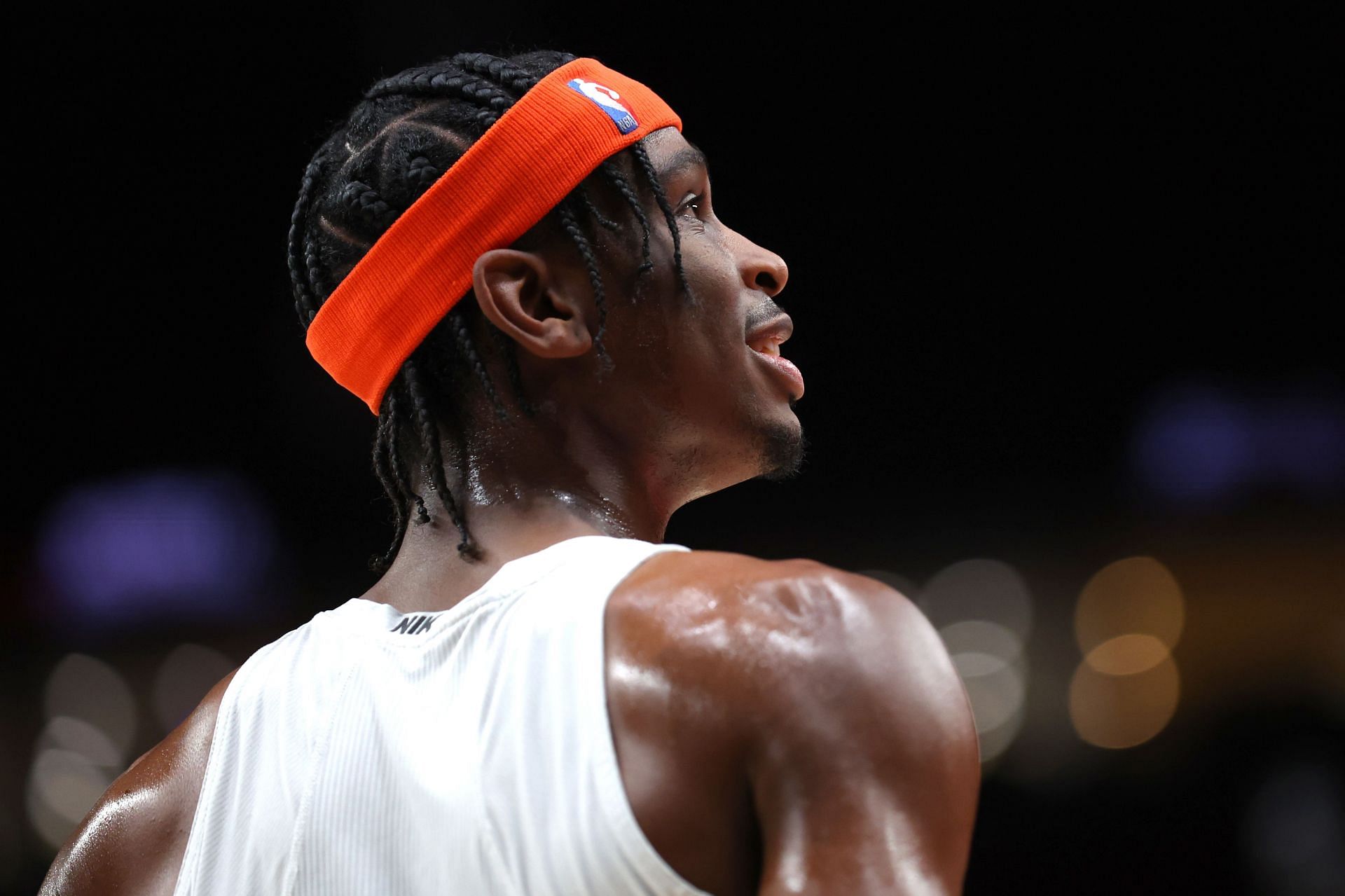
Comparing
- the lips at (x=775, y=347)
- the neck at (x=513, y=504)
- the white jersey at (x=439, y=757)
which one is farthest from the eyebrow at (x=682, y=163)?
the white jersey at (x=439, y=757)

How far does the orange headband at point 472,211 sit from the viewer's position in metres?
1.12

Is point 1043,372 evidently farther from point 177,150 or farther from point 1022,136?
point 177,150

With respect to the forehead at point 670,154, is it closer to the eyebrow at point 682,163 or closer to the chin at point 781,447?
the eyebrow at point 682,163

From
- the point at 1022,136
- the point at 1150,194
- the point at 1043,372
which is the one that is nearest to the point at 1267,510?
the point at 1043,372

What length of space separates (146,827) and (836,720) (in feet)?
2.06

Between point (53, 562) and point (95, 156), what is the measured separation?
53.3 inches

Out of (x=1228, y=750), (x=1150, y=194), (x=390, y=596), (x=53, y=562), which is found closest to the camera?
(x=390, y=596)

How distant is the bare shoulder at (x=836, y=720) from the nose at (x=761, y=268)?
1.66 feet

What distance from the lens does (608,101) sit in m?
1.19

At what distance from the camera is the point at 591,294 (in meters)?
1.13

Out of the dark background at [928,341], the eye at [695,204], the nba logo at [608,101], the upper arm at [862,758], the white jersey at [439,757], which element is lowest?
the dark background at [928,341]

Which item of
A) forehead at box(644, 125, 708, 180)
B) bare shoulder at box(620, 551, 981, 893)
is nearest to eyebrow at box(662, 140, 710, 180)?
forehead at box(644, 125, 708, 180)

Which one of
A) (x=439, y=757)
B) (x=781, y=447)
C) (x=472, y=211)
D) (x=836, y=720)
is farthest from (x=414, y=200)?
(x=836, y=720)

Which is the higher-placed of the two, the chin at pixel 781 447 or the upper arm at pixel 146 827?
the chin at pixel 781 447
